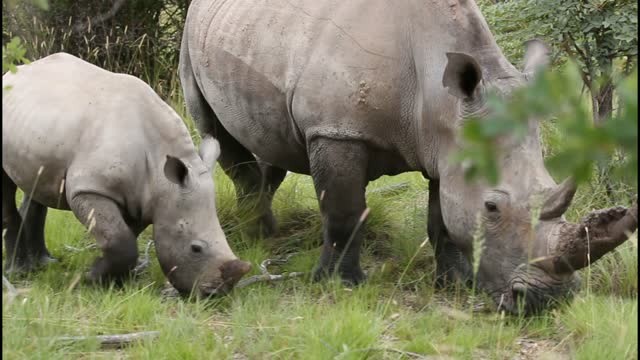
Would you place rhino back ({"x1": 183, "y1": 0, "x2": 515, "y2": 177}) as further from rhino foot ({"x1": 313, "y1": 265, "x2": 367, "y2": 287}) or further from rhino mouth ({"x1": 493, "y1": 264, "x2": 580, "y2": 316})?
rhino mouth ({"x1": 493, "y1": 264, "x2": 580, "y2": 316})

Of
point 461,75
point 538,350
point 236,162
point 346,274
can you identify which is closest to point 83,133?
point 346,274

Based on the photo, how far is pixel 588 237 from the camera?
4305 millimetres

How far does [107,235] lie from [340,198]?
4.11 feet

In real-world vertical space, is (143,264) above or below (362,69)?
below

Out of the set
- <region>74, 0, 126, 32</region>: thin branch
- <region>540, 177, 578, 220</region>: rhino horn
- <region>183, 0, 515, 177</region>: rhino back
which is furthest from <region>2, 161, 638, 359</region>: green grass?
<region>74, 0, 126, 32</region>: thin branch

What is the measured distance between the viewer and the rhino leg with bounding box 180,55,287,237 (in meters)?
6.72

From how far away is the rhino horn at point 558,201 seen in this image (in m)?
4.33

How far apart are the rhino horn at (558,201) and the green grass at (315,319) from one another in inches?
19.2

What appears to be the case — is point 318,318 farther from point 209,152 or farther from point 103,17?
point 103,17

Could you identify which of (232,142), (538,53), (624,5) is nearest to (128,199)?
Result: (232,142)

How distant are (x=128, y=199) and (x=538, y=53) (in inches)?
89.7

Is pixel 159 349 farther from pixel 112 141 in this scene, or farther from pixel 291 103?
pixel 291 103

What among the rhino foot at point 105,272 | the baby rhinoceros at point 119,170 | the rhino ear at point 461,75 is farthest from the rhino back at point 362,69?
the rhino foot at point 105,272

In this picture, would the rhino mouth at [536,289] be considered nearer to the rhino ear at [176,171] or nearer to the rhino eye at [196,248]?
the rhino eye at [196,248]
